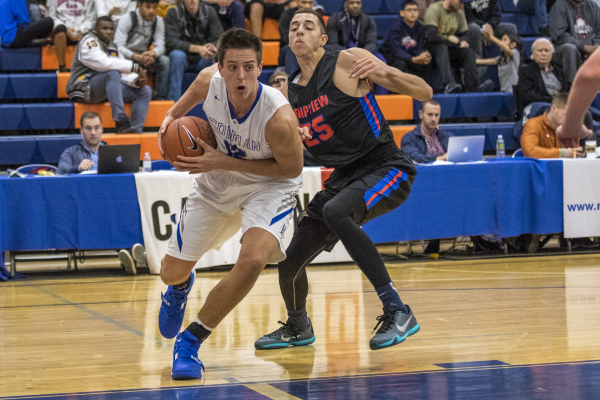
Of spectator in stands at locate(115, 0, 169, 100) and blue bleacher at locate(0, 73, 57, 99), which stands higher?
spectator in stands at locate(115, 0, 169, 100)

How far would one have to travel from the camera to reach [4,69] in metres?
9.76

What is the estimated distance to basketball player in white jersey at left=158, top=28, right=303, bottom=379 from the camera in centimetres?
343

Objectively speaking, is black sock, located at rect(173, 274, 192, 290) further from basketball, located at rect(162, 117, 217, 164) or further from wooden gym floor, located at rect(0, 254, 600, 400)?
basketball, located at rect(162, 117, 217, 164)

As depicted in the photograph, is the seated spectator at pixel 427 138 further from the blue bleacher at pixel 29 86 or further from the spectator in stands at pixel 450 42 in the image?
the blue bleacher at pixel 29 86

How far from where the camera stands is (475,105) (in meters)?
10.7

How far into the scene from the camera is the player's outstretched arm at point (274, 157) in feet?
11.4

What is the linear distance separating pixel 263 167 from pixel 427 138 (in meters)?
4.64

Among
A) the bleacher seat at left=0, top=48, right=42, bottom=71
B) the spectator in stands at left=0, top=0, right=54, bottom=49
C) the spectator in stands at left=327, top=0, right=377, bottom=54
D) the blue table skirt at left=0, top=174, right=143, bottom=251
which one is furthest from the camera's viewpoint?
the spectator in stands at left=327, top=0, right=377, bottom=54

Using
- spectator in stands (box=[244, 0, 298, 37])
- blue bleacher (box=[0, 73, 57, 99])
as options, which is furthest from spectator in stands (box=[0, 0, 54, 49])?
spectator in stands (box=[244, 0, 298, 37])

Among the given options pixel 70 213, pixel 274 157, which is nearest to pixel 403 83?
pixel 274 157

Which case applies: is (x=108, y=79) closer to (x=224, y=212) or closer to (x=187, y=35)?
(x=187, y=35)

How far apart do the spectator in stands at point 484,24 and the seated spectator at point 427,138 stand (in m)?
3.70

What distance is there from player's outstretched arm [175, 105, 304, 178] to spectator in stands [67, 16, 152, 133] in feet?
18.6

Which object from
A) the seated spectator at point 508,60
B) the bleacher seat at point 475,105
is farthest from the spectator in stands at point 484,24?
the bleacher seat at point 475,105
